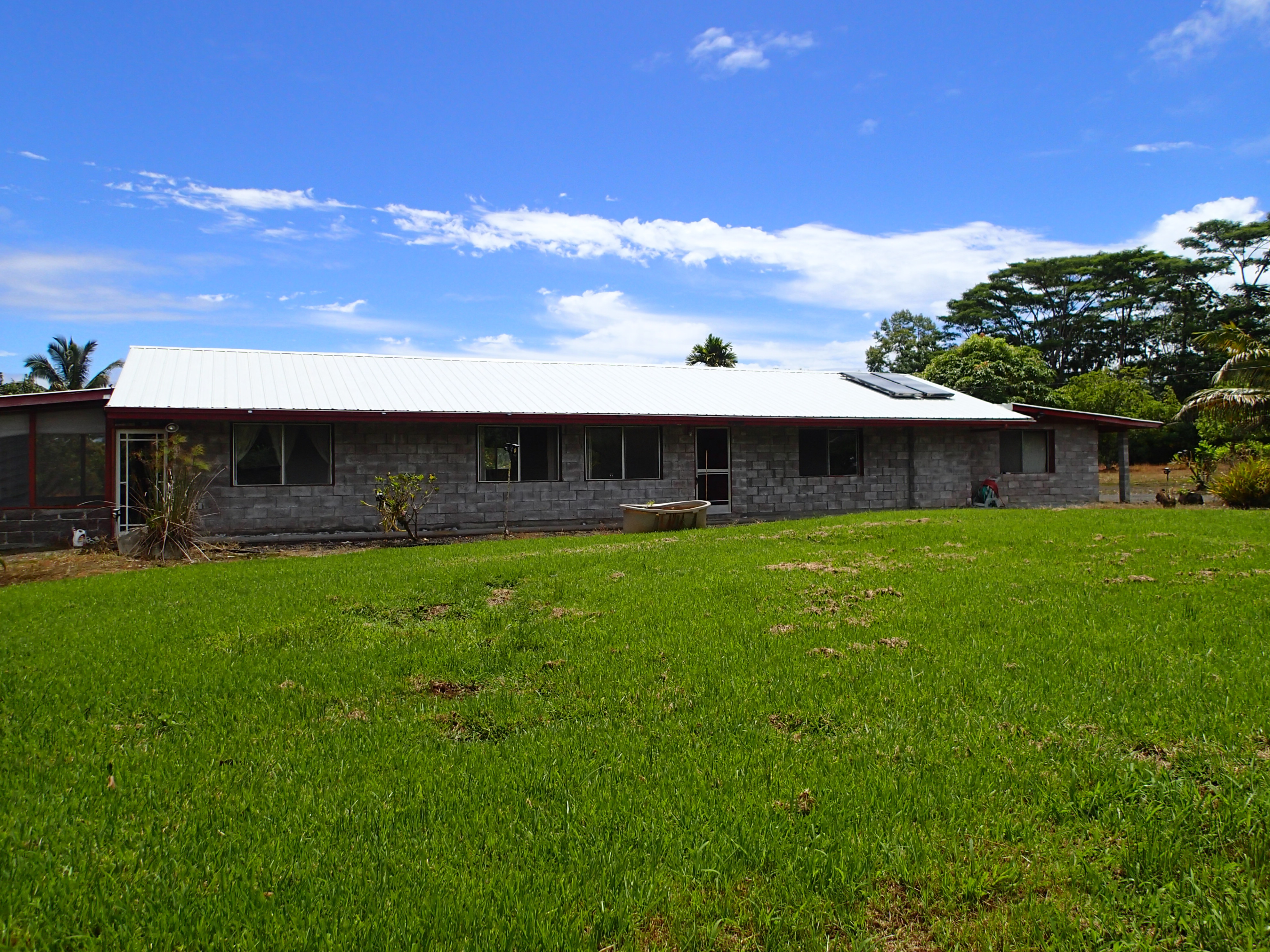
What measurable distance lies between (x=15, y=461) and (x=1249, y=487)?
23.2 metres

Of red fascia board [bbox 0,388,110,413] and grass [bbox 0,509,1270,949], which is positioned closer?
grass [bbox 0,509,1270,949]

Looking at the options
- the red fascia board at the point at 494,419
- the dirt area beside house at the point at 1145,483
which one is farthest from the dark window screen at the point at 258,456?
the dirt area beside house at the point at 1145,483

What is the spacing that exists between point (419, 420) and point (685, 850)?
13178 millimetres

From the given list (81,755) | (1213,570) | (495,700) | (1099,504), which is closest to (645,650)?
(495,700)

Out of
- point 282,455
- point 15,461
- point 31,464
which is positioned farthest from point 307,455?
point 15,461

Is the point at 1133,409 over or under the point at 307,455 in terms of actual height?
over

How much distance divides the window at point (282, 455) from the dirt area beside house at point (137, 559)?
128 centimetres

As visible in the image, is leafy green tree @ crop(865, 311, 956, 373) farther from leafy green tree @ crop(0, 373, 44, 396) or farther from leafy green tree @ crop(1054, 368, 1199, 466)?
leafy green tree @ crop(0, 373, 44, 396)

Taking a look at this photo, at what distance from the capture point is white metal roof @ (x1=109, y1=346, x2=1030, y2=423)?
15.9m

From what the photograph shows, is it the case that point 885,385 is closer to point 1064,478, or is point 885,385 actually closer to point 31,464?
point 1064,478

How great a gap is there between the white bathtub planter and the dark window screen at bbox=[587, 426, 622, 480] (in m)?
2.15

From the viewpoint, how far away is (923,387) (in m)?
24.2

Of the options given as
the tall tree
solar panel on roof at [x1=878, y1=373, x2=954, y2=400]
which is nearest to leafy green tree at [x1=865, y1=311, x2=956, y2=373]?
the tall tree

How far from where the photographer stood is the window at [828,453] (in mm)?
20047
